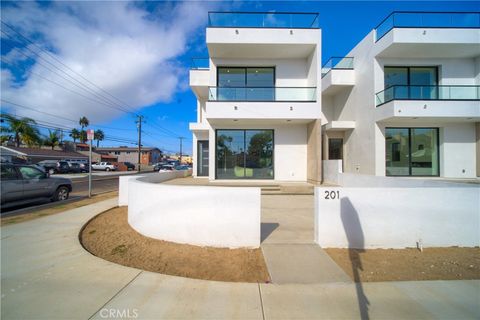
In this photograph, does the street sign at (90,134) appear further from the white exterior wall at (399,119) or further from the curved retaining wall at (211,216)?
the white exterior wall at (399,119)

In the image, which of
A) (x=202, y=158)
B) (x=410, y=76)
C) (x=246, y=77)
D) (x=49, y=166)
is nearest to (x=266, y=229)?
(x=246, y=77)

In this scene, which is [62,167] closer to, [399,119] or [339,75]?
[339,75]

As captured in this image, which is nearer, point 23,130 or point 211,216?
point 211,216

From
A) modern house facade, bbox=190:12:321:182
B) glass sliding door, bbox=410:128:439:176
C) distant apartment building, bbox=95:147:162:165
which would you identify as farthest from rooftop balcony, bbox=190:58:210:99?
distant apartment building, bbox=95:147:162:165

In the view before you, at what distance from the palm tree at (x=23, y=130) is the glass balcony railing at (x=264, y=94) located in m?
40.4

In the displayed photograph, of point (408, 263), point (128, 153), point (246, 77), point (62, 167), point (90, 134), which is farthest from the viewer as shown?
point (128, 153)

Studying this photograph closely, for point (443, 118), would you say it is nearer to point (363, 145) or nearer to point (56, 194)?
point (363, 145)

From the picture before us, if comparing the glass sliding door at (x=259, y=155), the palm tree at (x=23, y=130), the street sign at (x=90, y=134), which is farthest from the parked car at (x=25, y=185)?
the palm tree at (x=23, y=130)

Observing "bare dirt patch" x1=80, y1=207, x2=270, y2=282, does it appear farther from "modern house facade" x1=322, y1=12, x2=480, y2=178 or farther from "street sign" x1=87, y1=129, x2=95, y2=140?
"modern house facade" x1=322, y1=12, x2=480, y2=178

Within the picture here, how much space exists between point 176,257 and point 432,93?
16352 mm

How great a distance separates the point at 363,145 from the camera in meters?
13.9

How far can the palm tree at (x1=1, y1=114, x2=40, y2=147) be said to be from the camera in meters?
34.7

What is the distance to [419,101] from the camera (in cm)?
1185

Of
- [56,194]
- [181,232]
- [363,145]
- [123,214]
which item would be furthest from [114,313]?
[363,145]
